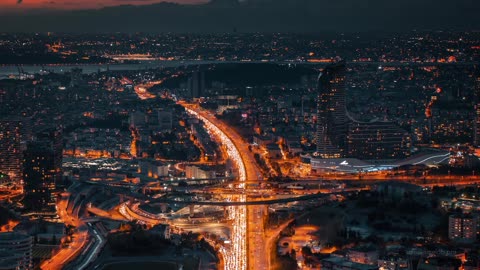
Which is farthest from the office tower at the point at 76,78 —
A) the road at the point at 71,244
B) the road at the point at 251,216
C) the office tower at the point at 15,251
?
the office tower at the point at 15,251

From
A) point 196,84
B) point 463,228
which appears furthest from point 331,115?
point 196,84

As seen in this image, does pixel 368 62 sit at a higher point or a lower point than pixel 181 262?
higher

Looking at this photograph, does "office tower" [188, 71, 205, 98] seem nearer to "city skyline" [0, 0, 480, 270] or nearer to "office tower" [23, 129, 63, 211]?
"city skyline" [0, 0, 480, 270]

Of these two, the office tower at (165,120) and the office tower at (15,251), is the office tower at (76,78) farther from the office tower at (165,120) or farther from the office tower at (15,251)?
the office tower at (15,251)

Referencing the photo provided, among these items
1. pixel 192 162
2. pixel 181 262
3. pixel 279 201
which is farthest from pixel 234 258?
pixel 192 162

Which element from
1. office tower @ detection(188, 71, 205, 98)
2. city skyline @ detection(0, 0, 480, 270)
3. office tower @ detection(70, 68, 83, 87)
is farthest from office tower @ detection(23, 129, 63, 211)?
office tower @ detection(70, 68, 83, 87)

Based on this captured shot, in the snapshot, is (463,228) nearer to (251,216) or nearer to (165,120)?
(251,216)

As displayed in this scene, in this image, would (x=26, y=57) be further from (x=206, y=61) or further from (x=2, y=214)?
(x=2, y=214)
